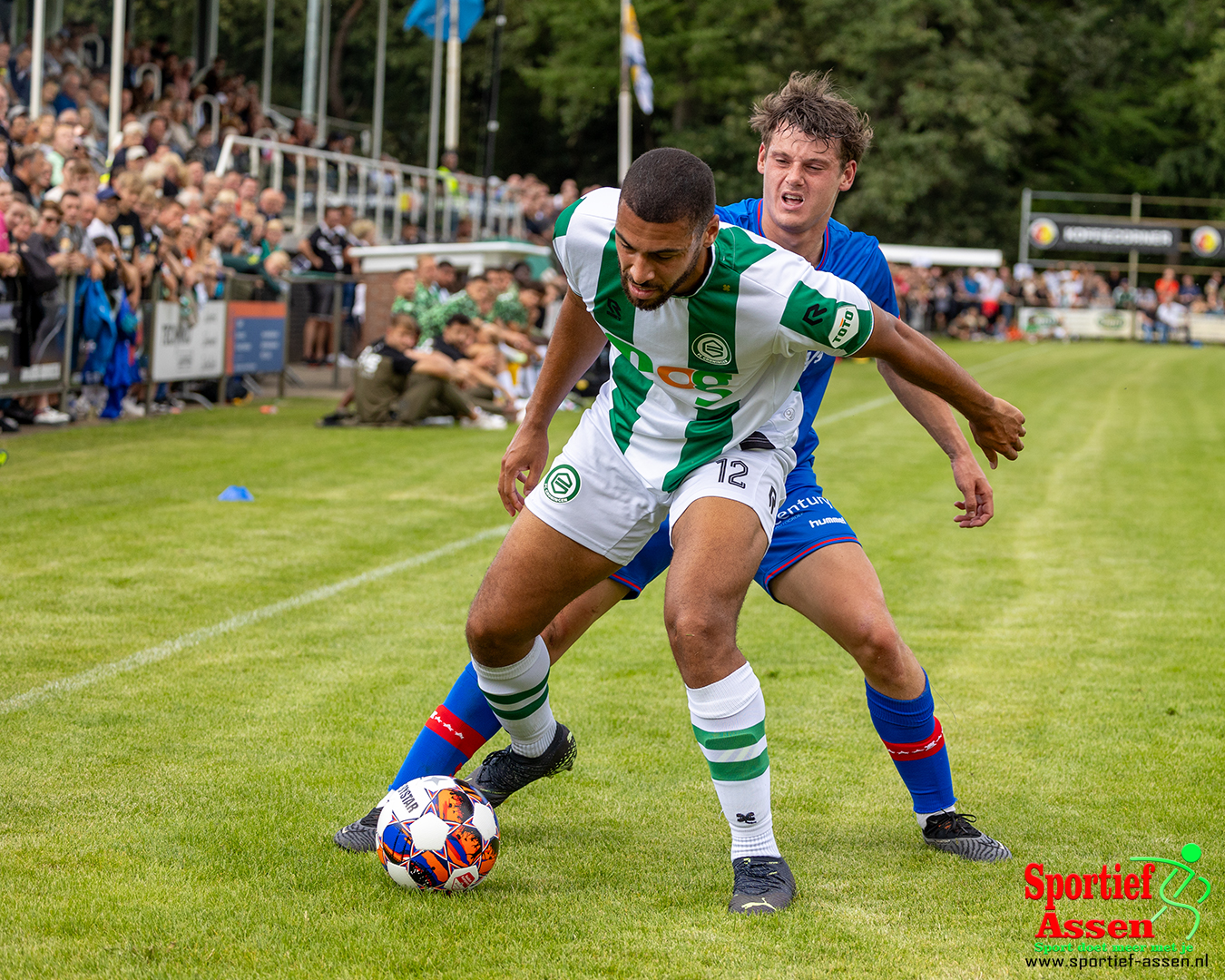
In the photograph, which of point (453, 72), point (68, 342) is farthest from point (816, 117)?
point (453, 72)

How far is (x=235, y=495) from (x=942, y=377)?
748cm

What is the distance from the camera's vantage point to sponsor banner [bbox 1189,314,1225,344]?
47.4m

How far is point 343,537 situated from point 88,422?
598 centimetres

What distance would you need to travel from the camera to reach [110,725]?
16.9ft

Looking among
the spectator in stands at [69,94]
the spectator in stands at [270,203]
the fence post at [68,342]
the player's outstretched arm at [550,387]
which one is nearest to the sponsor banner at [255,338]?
the spectator in stands at [270,203]

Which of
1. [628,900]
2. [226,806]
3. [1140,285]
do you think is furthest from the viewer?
[1140,285]

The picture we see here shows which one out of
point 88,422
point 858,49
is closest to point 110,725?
point 88,422

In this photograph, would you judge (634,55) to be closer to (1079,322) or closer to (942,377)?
(1079,322)

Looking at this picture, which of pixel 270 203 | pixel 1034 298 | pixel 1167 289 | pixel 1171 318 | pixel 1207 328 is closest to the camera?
pixel 270 203

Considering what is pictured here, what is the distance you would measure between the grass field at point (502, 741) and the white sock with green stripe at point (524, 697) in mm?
290

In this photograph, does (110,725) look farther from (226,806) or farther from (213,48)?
(213,48)

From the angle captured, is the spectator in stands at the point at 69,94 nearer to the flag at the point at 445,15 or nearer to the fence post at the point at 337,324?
the fence post at the point at 337,324

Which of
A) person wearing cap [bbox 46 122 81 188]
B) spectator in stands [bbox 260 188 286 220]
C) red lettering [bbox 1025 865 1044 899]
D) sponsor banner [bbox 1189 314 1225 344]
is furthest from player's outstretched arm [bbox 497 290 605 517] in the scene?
sponsor banner [bbox 1189 314 1225 344]

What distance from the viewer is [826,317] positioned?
3672mm
